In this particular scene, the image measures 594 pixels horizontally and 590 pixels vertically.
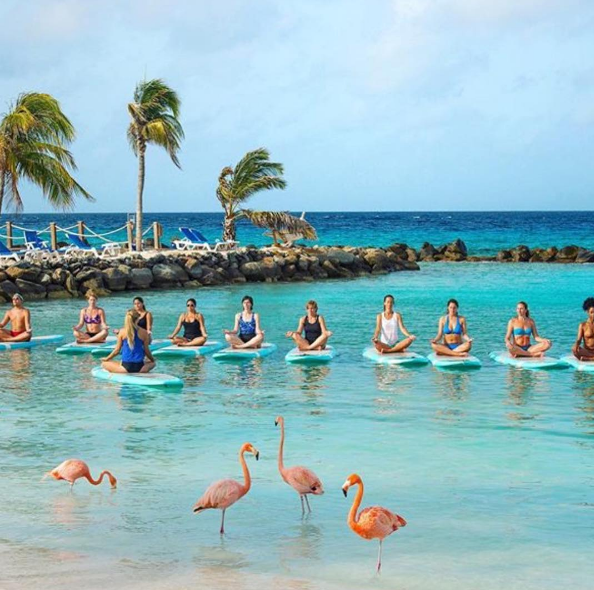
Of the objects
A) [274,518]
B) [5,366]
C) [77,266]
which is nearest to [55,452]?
[274,518]

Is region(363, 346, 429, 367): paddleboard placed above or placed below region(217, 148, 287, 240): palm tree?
below

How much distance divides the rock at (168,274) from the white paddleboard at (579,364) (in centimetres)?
1985

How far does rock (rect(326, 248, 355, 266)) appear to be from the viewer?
43062 millimetres

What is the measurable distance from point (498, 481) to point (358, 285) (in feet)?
90.6

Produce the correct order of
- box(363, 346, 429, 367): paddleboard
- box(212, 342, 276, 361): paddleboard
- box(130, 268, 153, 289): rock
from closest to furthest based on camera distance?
box(363, 346, 429, 367): paddleboard < box(212, 342, 276, 361): paddleboard < box(130, 268, 153, 289): rock

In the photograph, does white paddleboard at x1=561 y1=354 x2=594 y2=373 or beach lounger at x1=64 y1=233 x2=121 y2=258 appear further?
beach lounger at x1=64 y1=233 x2=121 y2=258

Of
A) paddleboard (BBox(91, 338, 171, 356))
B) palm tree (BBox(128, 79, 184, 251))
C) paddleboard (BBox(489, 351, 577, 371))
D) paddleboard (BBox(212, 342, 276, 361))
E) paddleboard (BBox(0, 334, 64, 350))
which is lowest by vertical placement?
paddleboard (BBox(0, 334, 64, 350))

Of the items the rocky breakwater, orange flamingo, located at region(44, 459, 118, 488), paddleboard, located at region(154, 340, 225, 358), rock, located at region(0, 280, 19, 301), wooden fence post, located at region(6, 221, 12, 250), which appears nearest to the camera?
orange flamingo, located at region(44, 459, 118, 488)

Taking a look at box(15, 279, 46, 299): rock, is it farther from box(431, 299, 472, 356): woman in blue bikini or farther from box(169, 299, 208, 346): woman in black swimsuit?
box(431, 299, 472, 356): woman in blue bikini

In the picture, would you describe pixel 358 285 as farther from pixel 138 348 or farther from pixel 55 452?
pixel 55 452

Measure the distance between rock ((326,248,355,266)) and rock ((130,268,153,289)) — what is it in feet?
35.6

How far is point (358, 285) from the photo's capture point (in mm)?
A: 37844

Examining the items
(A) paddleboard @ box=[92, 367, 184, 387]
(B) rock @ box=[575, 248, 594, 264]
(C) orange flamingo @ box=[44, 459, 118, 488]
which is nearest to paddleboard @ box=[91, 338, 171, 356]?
(A) paddleboard @ box=[92, 367, 184, 387]

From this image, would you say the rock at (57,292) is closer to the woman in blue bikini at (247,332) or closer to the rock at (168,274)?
the rock at (168,274)
